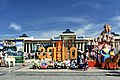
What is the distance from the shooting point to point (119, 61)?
A: 87.8 feet

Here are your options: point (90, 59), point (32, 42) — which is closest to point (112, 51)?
point (90, 59)

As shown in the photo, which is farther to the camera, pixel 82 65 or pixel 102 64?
pixel 102 64

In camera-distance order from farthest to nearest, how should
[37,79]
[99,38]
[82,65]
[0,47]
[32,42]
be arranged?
[32,42] < [0,47] < [99,38] < [82,65] < [37,79]

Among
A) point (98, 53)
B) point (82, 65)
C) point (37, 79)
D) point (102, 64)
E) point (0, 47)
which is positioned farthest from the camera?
point (0, 47)

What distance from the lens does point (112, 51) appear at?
1072 inches

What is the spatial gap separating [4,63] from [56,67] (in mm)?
7818

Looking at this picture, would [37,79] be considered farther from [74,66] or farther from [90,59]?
[90,59]

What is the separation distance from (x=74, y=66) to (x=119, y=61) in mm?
4941

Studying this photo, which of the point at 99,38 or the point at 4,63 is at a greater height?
the point at 99,38

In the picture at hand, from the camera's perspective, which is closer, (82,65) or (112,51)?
(82,65)

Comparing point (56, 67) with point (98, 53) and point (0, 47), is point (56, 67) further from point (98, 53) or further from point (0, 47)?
point (0, 47)

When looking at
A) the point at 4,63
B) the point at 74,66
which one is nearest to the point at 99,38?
the point at 74,66

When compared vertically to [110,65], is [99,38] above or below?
above

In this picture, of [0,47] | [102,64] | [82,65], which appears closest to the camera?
[82,65]
